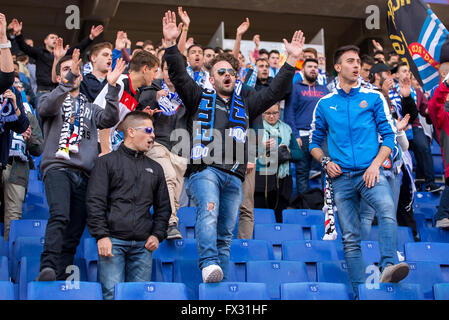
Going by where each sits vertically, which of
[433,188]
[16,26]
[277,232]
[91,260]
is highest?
[16,26]

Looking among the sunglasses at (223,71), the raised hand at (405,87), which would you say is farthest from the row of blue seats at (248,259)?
the raised hand at (405,87)

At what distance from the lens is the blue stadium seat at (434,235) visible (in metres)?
6.43

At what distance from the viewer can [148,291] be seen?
377 centimetres

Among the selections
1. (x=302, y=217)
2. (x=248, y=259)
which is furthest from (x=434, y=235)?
(x=248, y=259)

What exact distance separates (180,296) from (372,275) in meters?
1.34

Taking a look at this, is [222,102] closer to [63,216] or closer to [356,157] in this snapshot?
[356,157]

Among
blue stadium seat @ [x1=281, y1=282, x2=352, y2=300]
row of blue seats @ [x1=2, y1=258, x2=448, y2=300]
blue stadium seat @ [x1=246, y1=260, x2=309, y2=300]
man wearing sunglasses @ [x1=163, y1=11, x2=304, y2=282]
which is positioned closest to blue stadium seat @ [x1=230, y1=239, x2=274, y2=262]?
row of blue seats @ [x1=2, y1=258, x2=448, y2=300]

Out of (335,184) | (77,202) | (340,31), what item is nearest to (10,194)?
(77,202)

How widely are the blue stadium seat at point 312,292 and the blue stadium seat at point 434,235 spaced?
2555 mm

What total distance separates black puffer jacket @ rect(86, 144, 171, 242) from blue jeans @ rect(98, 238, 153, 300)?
0.19 feet

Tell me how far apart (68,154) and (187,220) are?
1.80 metres

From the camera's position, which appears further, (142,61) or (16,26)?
(16,26)

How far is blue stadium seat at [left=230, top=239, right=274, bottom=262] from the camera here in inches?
203

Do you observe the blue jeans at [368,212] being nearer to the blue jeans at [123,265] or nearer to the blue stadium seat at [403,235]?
the blue stadium seat at [403,235]
